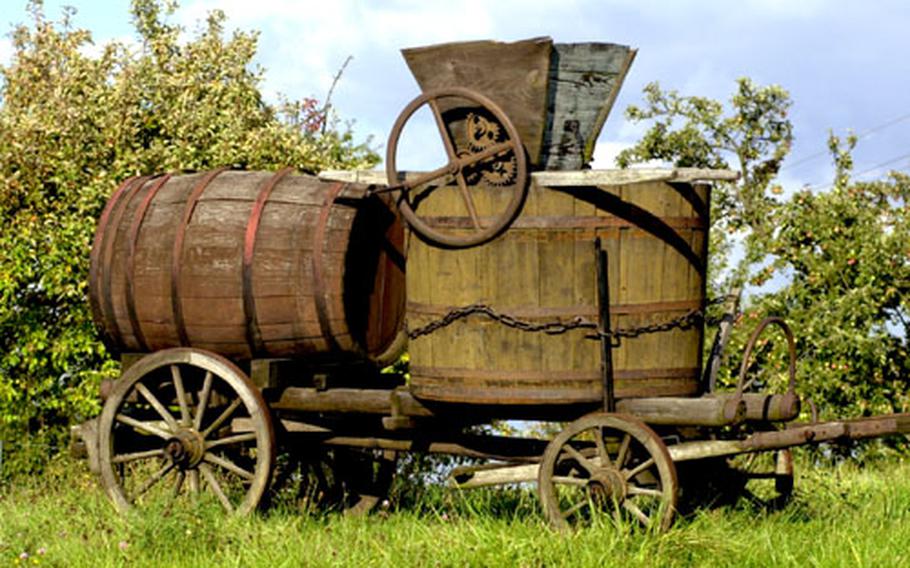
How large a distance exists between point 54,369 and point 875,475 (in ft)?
22.6

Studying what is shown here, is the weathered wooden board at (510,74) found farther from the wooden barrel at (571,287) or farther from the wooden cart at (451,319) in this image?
the wooden barrel at (571,287)

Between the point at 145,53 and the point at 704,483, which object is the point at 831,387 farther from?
the point at 145,53

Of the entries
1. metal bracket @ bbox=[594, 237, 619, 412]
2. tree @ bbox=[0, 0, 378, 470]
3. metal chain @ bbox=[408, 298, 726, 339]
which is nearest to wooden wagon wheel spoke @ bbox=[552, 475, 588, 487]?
metal bracket @ bbox=[594, 237, 619, 412]

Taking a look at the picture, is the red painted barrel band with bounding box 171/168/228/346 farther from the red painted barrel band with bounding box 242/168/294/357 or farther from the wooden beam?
the wooden beam

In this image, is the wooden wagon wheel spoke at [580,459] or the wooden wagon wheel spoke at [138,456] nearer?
the wooden wagon wheel spoke at [580,459]

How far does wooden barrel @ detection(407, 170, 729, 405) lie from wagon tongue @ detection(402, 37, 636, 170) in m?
0.37

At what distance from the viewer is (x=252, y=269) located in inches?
288

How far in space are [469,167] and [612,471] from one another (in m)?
1.72

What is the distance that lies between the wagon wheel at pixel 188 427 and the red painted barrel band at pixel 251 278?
19 cm

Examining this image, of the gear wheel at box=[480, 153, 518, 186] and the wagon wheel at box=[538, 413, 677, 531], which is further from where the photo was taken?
the gear wheel at box=[480, 153, 518, 186]

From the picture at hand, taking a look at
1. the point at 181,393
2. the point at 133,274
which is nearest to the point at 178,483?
the point at 181,393

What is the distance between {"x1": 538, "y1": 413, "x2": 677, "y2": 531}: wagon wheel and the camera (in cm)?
619

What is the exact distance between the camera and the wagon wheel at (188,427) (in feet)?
24.1

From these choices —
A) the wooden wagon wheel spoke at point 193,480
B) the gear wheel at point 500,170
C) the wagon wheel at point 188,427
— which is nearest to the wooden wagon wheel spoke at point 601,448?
the gear wheel at point 500,170
